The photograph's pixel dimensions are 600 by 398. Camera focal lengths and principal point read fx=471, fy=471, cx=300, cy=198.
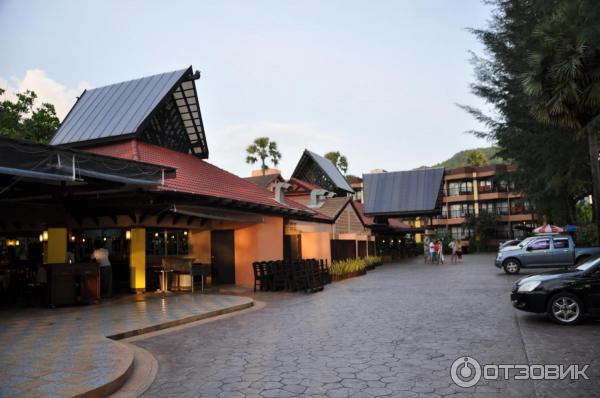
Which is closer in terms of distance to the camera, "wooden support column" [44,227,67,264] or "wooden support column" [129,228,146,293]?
"wooden support column" [44,227,67,264]

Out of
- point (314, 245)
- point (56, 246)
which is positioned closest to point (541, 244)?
point (314, 245)

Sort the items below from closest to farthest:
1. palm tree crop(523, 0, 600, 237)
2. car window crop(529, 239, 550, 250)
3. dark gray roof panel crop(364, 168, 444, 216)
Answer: palm tree crop(523, 0, 600, 237), car window crop(529, 239, 550, 250), dark gray roof panel crop(364, 168, 444, 216)

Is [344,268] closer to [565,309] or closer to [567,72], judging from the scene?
[567,72]

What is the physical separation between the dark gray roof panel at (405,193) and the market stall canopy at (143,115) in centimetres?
2429

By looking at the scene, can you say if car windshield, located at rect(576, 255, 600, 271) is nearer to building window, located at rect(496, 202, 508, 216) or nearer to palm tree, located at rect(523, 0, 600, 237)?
palm tree, located at rect(523, 0, 600, 237)

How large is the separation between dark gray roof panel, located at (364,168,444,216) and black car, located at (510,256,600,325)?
112ft

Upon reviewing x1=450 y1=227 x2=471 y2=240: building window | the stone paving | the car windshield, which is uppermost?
x1=450 y1=227 x2=471 y2=240: building window

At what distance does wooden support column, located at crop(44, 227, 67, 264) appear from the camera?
13695 mm

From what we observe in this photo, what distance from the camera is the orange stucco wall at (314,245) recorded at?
25188mm

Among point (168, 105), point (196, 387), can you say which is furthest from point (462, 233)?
point (196, 387)

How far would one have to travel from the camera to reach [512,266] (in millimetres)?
22422

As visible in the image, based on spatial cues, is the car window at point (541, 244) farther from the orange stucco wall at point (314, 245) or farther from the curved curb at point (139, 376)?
the curved curb at point (139, 376)

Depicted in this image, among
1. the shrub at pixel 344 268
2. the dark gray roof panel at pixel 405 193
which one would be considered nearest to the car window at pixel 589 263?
the shrub at pixel 344 268

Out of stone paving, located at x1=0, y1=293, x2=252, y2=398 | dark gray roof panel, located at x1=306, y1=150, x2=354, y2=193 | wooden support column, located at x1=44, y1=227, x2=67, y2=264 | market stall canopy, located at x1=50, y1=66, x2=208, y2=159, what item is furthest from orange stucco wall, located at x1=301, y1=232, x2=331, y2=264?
dark gray roof panel, located at x1=306, y1=150, x2=354, y2=193
